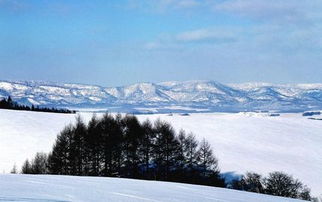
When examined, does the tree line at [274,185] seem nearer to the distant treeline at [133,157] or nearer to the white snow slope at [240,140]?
the distant treeline at [133,157]

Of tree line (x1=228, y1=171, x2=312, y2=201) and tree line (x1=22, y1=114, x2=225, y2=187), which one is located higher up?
tree line (x1=22, y1=114, x2=225, y2=187)

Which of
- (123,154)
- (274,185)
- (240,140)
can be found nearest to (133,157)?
(123,154)

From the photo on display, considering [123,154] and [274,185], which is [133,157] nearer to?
[123,154]

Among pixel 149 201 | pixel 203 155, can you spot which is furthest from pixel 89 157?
pixel 149 201

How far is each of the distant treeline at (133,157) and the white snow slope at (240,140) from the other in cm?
757

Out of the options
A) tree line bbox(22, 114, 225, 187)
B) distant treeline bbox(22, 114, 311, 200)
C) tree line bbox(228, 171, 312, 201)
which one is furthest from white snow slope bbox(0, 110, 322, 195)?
tree line bbox(22, 114, 225, 187)

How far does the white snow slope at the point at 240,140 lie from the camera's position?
74175 millimetres

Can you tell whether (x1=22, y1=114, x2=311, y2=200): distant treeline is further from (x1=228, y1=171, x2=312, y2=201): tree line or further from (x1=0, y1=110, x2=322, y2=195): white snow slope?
(x1=0, y1=110, x2=322, y2=195): white snow slope

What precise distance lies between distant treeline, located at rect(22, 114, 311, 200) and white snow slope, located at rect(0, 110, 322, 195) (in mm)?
7573

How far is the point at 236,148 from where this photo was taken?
87188 millimetres

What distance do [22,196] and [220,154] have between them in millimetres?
69918

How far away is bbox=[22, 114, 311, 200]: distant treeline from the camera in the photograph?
56375 millimetres

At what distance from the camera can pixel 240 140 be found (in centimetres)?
9538

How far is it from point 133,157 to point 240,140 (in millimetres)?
42034
